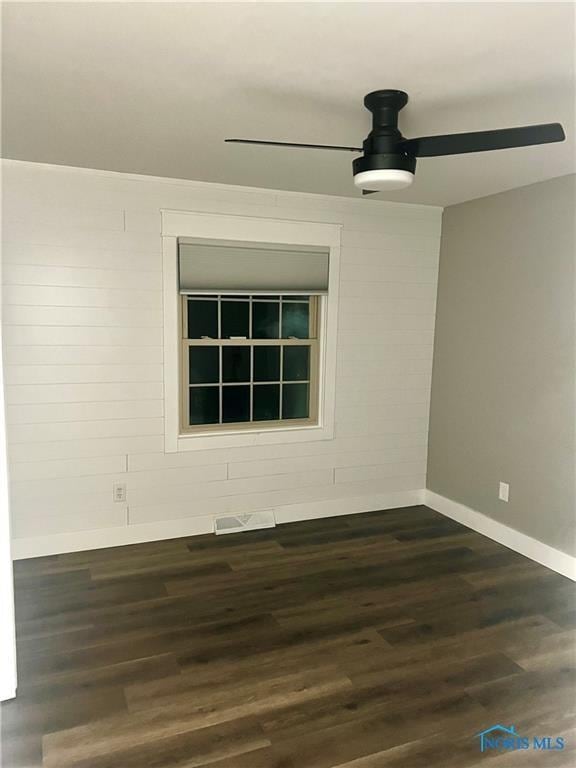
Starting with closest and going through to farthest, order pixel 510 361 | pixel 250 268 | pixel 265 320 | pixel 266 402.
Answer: pixel 510 361 < pixel 250 268 < pixel 265 320 < pixel 266 402

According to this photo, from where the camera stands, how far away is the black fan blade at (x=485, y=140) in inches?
79.4

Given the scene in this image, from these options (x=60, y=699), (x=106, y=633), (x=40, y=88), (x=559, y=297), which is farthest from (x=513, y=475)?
(x=40, y=88)

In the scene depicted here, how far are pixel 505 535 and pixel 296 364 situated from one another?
6.64 ft

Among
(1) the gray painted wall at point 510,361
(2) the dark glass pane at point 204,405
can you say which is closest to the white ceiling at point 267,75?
(1) the gray painted wall at point 510,361

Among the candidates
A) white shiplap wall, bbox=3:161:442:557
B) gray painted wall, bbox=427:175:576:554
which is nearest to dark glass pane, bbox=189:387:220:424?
white shiplap wall, bbox=3:161:442:557

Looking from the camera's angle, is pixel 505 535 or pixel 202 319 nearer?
pixel 505 535

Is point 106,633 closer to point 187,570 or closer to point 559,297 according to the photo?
point 187,570

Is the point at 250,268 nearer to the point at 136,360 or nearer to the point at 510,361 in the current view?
the point at 136,360

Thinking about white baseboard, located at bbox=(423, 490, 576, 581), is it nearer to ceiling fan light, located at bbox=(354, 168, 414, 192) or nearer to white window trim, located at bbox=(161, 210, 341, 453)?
white window trim, located at bbox=(161, 210, 341, 453)

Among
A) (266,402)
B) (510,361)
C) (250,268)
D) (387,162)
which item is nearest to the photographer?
(387,162)

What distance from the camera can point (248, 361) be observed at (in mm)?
4465

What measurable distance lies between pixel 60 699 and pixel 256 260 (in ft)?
9.66

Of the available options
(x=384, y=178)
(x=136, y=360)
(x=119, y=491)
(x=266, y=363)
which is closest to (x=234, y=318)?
(x=266, y=363)

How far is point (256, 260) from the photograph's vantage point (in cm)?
419
